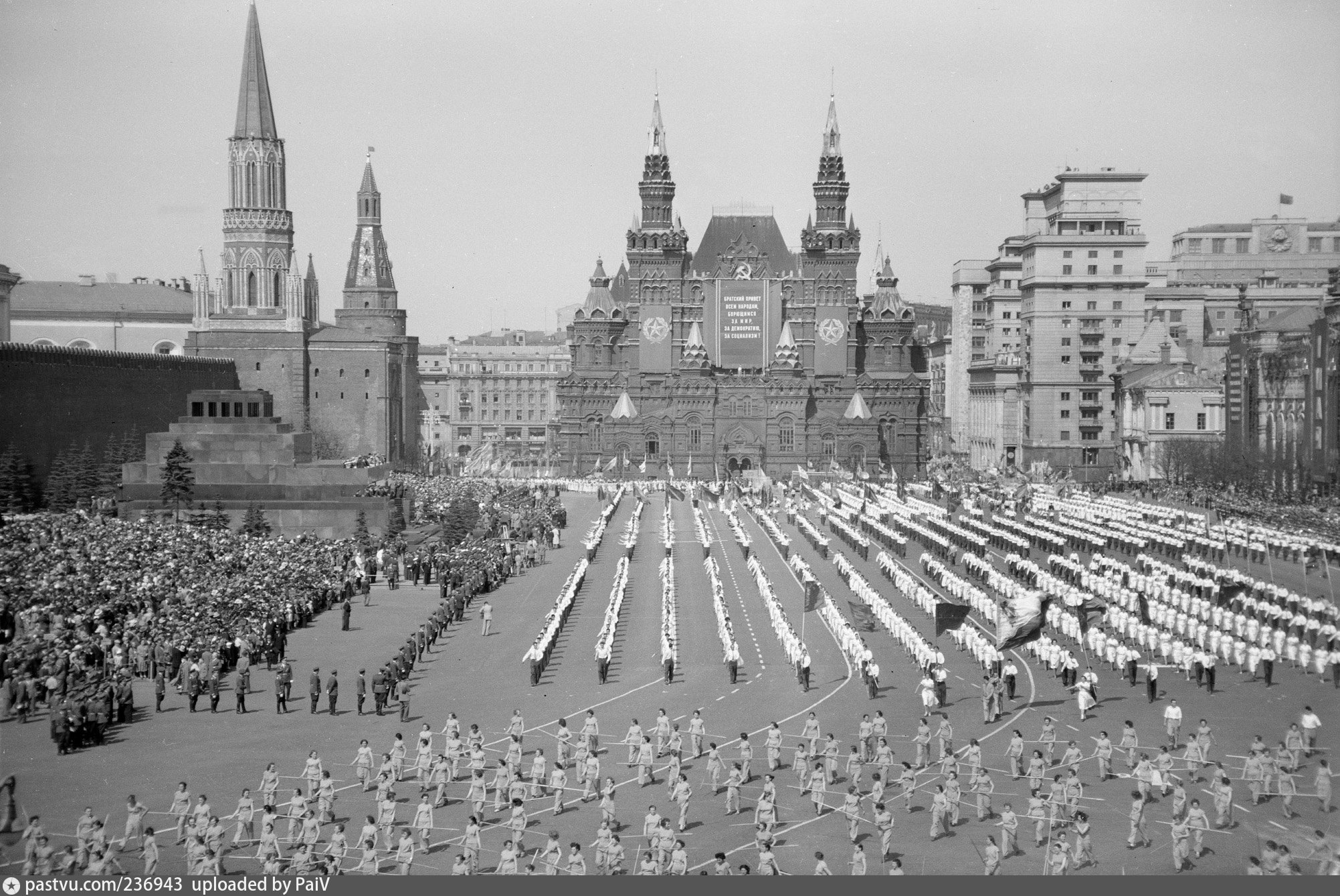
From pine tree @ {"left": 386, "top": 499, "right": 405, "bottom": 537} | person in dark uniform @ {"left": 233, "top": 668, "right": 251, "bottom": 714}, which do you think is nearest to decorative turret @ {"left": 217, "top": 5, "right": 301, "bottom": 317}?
pine tree @ {"left": 386, "top": 499, "right": 405, "bottom": 537}

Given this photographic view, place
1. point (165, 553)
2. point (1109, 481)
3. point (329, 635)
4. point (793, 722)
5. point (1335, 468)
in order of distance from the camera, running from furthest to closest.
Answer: point (1109, 481) < point (1335, 468) < point (165, 553) < point (329, 635) < point (793, 722)

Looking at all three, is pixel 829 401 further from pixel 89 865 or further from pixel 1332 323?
pixel 89 865

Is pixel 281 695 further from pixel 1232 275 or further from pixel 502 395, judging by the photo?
pixel 502 395

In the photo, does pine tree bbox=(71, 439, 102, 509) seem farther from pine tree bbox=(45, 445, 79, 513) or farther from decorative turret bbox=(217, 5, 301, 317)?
decorative turret bbox=(217, 5, 301, 317)

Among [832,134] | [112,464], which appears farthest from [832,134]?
[112,464]

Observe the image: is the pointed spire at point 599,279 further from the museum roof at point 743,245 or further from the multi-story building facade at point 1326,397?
the multi-story building facade at point 1326,397

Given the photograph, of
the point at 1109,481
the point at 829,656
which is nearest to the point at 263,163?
the point at 1109,481

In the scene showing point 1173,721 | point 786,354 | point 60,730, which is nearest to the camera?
point 60,730
